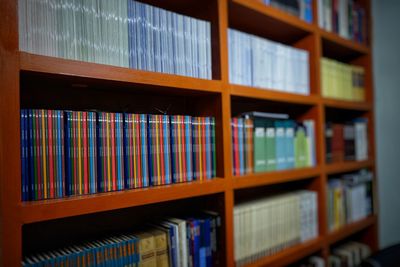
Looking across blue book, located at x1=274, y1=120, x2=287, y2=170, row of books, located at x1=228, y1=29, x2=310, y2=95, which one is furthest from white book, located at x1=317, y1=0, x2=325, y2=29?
blue book, located at x1=274, y1=120, x2=287, y2=170

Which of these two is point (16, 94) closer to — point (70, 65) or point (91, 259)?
point (70, 65)

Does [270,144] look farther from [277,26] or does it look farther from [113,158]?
[113,158]

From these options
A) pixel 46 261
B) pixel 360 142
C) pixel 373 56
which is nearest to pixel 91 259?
pixel 46 261

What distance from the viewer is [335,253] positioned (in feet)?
6.23

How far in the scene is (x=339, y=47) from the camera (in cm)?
191

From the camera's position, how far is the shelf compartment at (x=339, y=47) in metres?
→ 1.73

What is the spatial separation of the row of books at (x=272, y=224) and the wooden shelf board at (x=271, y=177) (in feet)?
0.38

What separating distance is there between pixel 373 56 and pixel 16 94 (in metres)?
2.34

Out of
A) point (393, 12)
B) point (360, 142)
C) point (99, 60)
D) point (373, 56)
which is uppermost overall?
point (393, 12)

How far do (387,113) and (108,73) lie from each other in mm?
2134

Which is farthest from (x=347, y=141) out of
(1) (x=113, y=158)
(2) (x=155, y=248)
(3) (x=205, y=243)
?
(1) (x=113, y=158)

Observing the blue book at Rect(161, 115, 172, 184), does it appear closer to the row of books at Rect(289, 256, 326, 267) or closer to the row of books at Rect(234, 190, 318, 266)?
the row of books at Rect(234, 190, 318, 266)

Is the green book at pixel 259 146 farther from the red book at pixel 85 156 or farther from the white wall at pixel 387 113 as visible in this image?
the white wall at pixel 387 113

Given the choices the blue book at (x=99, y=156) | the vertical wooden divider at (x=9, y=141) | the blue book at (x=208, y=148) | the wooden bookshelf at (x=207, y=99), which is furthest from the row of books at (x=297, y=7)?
the vertical wooden divider at (x=9, y=141)
